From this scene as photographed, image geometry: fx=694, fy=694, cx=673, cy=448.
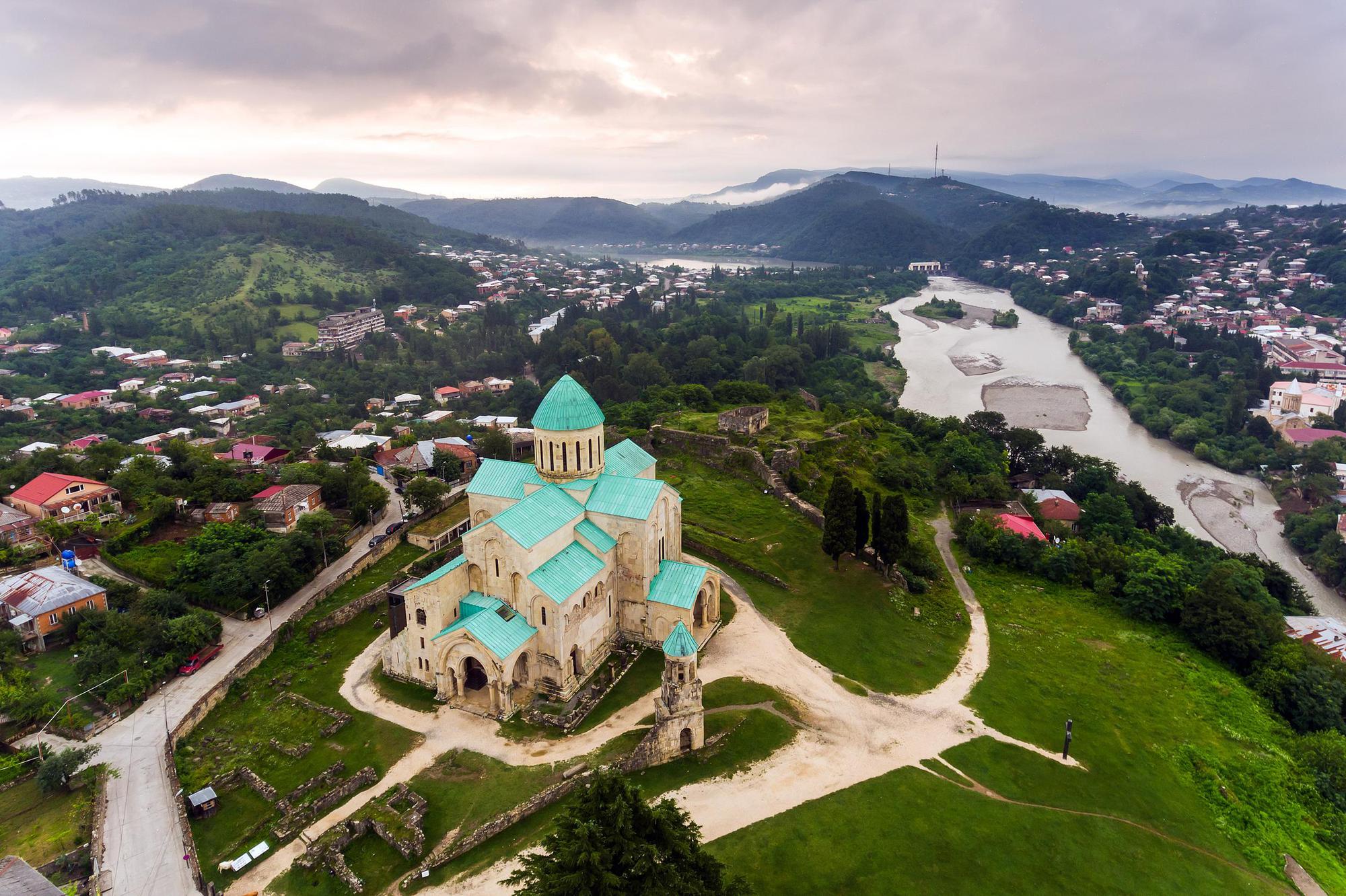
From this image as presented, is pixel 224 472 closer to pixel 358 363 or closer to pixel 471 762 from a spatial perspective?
pixel 471 762

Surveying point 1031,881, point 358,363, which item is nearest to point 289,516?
point 1031,881

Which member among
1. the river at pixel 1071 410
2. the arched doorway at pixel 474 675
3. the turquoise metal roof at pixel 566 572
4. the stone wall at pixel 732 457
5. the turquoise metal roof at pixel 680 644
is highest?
the turquoise metal roof at pixel 566 572

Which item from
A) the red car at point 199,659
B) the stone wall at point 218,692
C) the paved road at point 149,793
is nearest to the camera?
the paved road at point 149,793

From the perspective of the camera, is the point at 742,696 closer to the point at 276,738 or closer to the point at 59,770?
the point at 276,738

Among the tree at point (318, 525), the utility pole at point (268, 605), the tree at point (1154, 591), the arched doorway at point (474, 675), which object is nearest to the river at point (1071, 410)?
the tree at point (1154, 591)

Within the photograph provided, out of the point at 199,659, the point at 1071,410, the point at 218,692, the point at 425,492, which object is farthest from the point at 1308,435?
the point at 199,659

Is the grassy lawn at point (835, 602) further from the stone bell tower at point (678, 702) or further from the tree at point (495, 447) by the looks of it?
the tree at point (495, 447)
